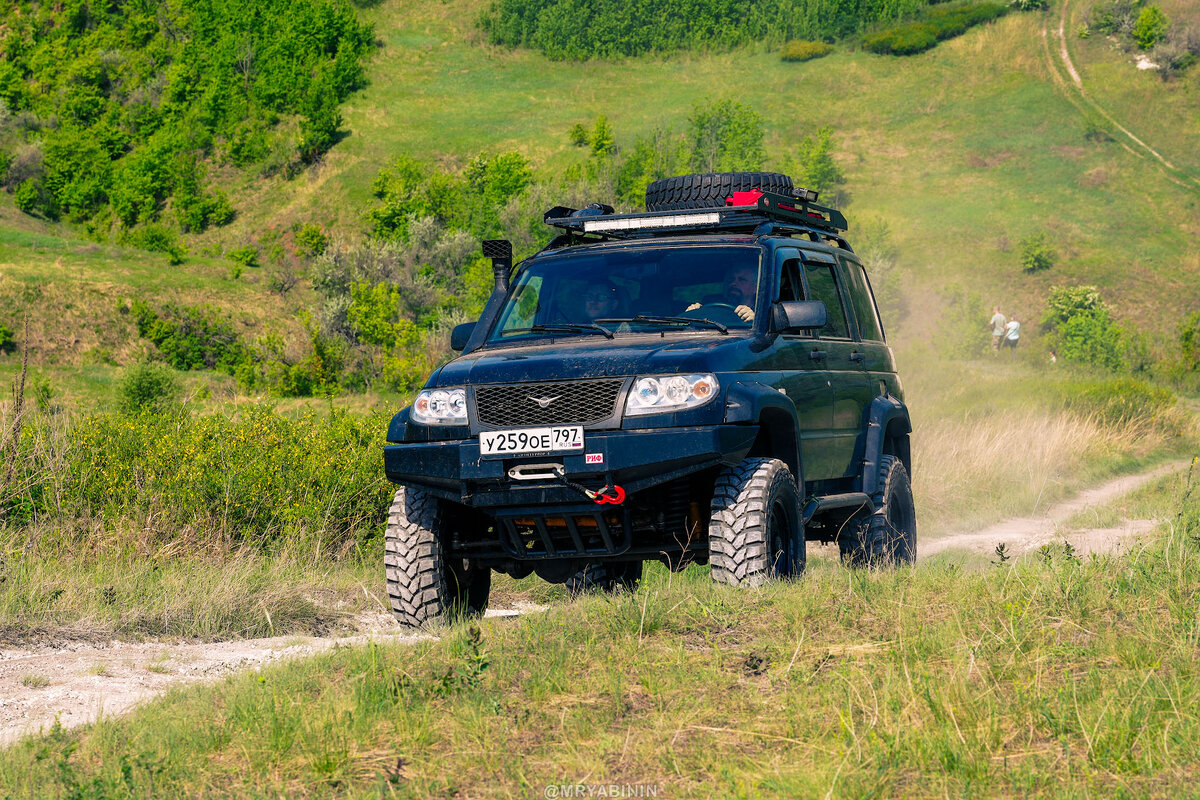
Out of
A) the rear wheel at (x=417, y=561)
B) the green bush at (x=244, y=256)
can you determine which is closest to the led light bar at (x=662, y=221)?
the rear wheel at (x=417, y=561)

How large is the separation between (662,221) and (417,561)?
277cm

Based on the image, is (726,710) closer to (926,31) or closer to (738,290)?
(738,290)

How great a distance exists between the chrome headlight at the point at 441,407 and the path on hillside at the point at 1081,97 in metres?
65.7

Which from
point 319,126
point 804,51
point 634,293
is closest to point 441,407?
point 634,293

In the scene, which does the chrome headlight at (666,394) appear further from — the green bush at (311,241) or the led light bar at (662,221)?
the green bush at (311,241)

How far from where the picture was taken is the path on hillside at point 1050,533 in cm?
1051

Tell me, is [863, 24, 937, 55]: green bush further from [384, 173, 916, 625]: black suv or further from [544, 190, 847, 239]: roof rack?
[384, 173, 916, 625]: black suv

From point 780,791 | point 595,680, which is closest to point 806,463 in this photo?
point 595,680

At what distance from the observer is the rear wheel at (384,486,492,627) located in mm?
6699

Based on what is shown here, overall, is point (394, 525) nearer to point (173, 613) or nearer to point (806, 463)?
point (173, 613)

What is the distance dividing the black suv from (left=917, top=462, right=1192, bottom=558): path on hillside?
2722 mm

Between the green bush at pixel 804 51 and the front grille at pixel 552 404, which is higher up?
the front grille at pixel 552 404

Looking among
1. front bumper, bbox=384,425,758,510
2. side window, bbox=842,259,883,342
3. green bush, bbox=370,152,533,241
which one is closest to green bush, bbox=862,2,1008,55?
green bush, bbox=370,152,533,241

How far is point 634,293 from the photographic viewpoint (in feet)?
24.2
